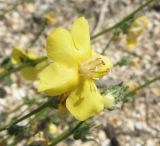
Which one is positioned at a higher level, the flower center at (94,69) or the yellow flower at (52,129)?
the flower center at (94,69)

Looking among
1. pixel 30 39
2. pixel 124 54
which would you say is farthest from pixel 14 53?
pixel 124 54

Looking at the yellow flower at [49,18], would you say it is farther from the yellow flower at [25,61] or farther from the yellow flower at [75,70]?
the yellow flower at [75,70]

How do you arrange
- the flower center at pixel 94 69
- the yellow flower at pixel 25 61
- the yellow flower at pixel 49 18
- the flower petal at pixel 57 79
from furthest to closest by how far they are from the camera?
the yellow flower at pixel 49 18 → the yellow flower at pixel 25 61 → the flower center at pixel 94 69 → the flower petal at pixel 57 79

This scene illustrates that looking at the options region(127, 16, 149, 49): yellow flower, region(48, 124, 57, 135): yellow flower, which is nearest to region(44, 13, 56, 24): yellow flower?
region(127, 16, 149, 49): yellow flower

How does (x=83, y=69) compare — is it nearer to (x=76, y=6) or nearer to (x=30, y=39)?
(x=30, y=39)

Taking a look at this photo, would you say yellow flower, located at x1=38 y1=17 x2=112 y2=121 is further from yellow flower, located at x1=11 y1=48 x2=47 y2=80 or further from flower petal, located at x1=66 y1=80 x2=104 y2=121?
yellow flower, located at x1=11 y1=48 x2=47 y2=80

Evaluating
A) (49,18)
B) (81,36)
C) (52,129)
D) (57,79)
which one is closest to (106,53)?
(49,18)

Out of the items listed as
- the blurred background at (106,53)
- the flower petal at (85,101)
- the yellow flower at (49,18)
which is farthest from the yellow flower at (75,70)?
the yellow flower at (49,18)
